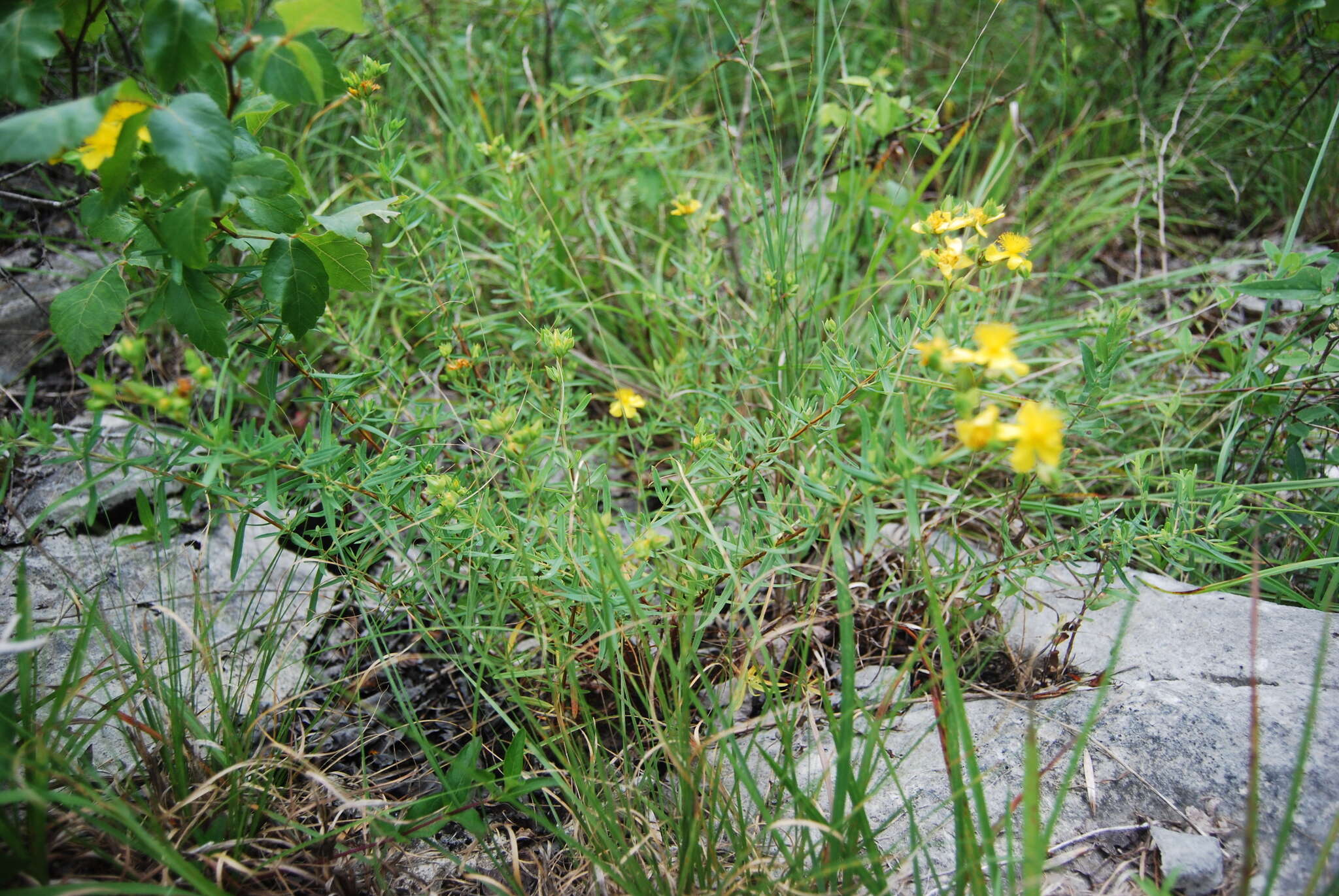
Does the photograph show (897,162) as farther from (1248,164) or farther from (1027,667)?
(1027,667)

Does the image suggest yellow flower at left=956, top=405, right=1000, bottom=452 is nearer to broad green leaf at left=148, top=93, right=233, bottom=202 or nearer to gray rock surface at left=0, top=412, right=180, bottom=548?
broad green leaf at left=148, top=93, right=233, bottom=202

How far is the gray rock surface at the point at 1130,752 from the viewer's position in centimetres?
122

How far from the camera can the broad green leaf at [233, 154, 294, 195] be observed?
1.25m

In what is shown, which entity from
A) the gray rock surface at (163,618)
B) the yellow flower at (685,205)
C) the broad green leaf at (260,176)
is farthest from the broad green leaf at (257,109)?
the yellow flower at (685,205)

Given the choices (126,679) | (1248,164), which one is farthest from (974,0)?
(126,679)

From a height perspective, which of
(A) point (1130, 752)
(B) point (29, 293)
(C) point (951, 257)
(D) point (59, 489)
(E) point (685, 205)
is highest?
(C) point (951, 257)

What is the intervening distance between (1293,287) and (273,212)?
205 cm

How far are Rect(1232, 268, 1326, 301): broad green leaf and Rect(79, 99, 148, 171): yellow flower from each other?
6.82 feet

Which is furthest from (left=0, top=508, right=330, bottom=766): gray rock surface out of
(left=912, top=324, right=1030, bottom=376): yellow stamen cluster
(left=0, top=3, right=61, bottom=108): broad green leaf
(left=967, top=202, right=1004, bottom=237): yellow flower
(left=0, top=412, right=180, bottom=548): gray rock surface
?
(left=967, top=202, right=1004, bottom=237): yellow flower

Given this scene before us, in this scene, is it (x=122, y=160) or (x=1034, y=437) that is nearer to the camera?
(x=1034, y=437)

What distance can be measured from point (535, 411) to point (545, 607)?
0.47 m

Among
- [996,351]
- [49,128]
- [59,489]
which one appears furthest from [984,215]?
[59,489]

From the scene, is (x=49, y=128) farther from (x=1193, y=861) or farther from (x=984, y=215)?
(x=1193, y=861)

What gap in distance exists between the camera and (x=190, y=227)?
1.18 meters
